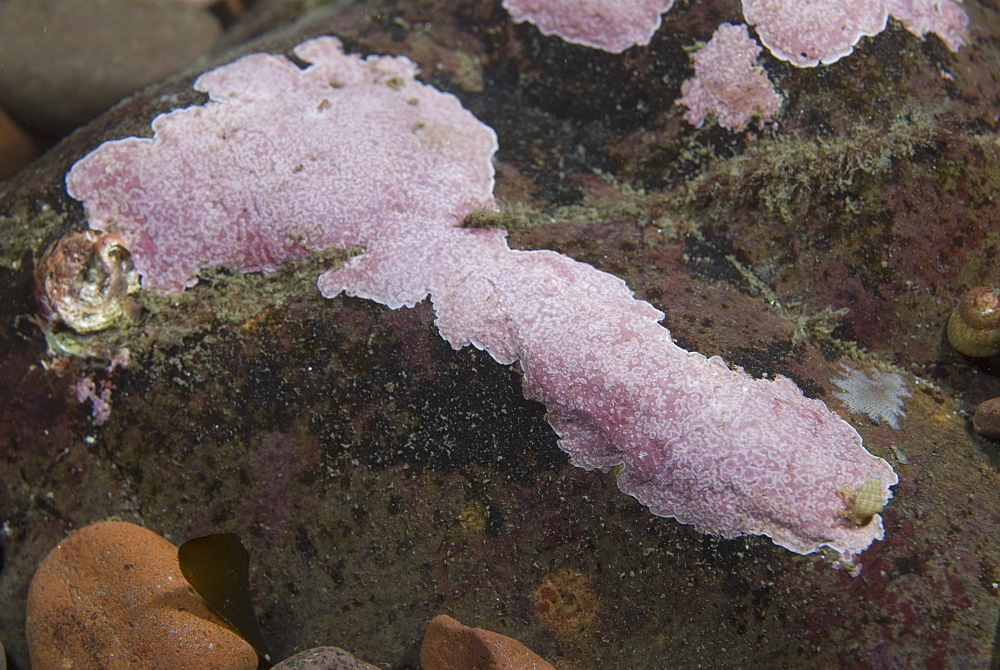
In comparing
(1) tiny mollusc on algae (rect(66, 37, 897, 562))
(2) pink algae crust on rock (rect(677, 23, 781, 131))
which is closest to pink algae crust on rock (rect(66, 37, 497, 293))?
(1) tiny mollusc on algae (rect(66, 37, 897, 562))

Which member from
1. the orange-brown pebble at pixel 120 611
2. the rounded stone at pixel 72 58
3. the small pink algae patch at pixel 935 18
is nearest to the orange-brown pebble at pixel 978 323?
the small pink algae patch at pixel 935 18

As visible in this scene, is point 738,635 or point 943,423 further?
point 943,423

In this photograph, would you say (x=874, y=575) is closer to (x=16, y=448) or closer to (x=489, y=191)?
(x=489, y=191)

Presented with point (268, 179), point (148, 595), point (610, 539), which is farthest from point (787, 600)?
point (268, 179)

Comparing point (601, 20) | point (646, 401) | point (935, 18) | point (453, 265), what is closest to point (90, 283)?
point (453, 265)

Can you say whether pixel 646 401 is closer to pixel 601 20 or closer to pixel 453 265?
pixel 453 265

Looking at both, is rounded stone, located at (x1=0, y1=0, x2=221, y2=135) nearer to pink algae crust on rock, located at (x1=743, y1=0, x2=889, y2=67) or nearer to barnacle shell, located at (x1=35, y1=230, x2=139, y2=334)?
barnacle shell, located at (x1=35, y1=230, x2=139, y2=334)

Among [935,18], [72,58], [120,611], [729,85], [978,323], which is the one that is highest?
[935,18]
